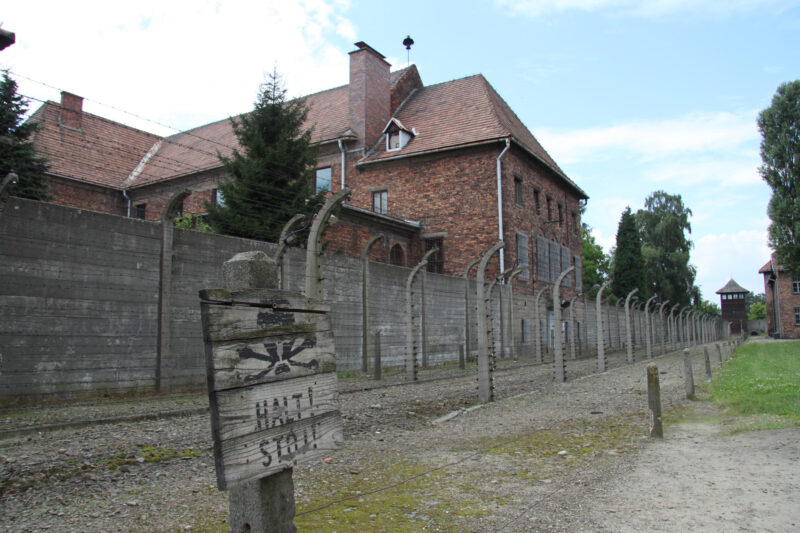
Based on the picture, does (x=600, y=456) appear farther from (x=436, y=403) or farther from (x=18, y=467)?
(x=18, y=467)

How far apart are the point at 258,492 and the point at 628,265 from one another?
153 ft

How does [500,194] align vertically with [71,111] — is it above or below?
below

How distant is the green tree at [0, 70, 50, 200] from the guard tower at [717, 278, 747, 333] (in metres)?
91.9

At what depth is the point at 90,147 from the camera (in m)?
30.9

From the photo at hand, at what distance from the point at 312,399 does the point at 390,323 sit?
44.4 feet

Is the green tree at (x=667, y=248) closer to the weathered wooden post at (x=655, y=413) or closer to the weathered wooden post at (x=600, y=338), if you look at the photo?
the weathered wooden post at (x=600, y=338)

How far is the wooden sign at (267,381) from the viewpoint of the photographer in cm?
193

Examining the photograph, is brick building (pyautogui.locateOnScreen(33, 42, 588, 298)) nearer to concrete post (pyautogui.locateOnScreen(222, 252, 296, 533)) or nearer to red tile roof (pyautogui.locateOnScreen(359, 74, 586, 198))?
red tile roof (pyautogui.locateOnScreen(359, 74, 586, 198))

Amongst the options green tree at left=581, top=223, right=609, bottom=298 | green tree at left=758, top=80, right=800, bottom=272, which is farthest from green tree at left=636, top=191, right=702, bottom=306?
green tree at left=758, top=80, right=800, bottom=272

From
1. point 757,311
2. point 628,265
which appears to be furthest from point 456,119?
point 757,311

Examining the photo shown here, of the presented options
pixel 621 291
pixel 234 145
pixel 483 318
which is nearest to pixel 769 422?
pixel 483 318

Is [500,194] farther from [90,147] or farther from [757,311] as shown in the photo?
[757,311]

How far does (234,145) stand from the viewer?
1244 inches

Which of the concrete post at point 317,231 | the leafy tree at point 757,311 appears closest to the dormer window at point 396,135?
the concrete post at point 317,231
